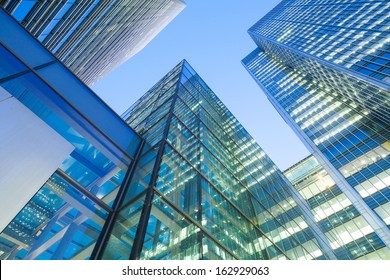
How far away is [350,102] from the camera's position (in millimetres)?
51250

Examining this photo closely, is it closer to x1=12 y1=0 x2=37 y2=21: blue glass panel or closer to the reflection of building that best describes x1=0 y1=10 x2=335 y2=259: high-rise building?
x1=12 y1=0 x2=37 y2=21: blue glass panel

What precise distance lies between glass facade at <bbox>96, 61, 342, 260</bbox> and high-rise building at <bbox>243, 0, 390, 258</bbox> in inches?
1058

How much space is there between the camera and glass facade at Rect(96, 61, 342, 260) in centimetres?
616

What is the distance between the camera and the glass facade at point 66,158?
17.8 ft

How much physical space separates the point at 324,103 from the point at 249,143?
4455 centimetres

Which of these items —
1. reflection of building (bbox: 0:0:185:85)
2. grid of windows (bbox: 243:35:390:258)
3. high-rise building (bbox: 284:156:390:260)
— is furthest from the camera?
grid of windows (bbox: 243:35:390:258)

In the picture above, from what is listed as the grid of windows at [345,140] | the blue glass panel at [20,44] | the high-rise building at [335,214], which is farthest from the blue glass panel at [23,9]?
the grid of windows at [345,140]

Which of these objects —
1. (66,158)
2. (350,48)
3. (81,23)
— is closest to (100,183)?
(66,158)

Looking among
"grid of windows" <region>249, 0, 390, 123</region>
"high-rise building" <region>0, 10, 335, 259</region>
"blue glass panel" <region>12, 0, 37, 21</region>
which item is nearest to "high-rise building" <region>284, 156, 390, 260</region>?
"grid of windows" <region>249, 0, 390, 123</region>

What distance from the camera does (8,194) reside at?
460 centimetres

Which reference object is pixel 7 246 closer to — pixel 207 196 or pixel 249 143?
pixel 207 196

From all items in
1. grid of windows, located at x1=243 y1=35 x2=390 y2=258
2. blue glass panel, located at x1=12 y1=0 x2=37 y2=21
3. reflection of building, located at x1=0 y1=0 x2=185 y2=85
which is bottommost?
grid of windows, located at x1=243 y1=35 x2=390 y2=258

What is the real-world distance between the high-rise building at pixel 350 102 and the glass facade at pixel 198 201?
26874 mm
